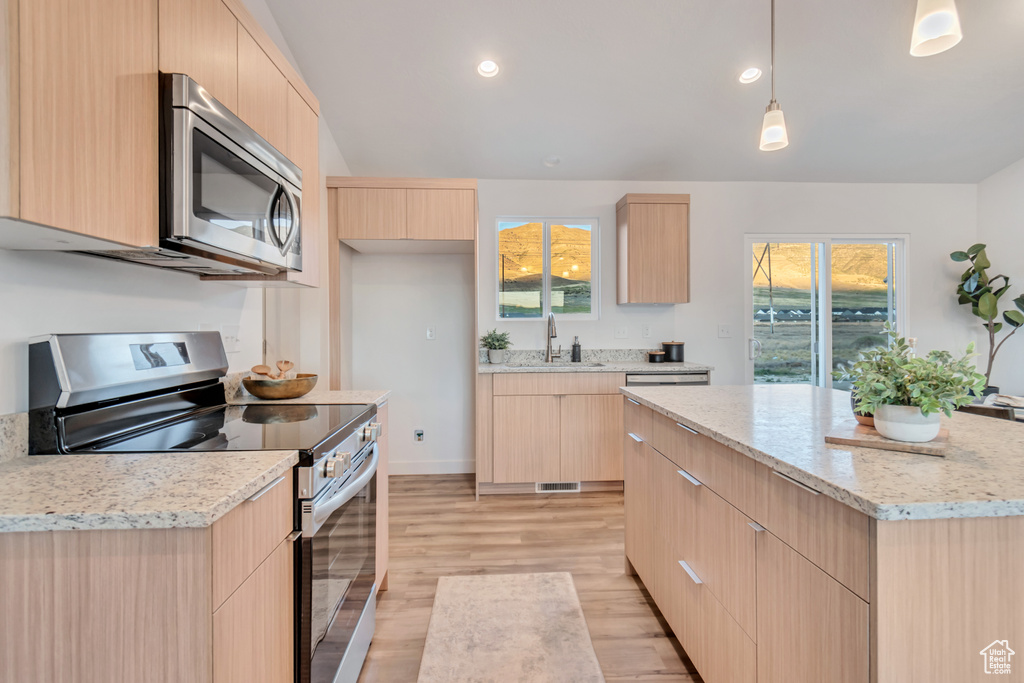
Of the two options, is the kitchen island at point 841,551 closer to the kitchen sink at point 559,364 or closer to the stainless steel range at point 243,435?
the stainless steel range at point 243,435

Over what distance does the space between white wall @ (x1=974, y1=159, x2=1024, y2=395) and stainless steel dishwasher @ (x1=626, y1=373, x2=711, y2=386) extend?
9.14 ft

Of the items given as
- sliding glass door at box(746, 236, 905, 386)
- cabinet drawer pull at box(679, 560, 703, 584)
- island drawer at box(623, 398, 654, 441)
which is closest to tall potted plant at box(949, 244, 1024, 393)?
sliding glass door at box(746, 236, 905, 386)

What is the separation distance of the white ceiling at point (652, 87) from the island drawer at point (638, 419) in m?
2.06

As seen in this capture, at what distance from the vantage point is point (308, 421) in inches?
56.4

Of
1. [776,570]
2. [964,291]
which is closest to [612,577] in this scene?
[776,570]

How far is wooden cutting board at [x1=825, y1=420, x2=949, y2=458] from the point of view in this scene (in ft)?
3.32

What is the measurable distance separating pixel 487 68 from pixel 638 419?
2.23m

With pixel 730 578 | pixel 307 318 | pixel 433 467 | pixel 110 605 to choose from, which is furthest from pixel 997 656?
pixel 433 467

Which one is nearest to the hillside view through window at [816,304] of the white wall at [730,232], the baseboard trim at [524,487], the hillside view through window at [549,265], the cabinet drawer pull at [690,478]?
A: the white wall at [730,232]

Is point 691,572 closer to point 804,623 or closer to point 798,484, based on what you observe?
point 804,623

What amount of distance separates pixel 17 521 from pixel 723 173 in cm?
433

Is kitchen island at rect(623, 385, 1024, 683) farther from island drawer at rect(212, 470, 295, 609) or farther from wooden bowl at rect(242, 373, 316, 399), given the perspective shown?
wooden bowl at rect(242, 373, 316, 399)

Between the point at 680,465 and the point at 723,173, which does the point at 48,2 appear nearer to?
the point at 680,465

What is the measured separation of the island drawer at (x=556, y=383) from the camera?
3201 millimetres
